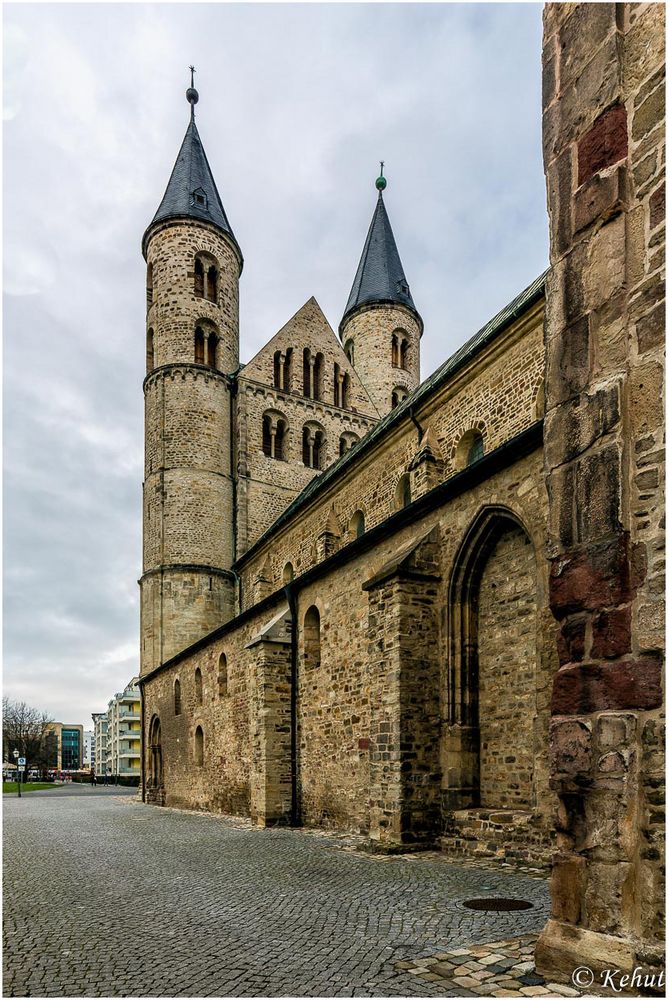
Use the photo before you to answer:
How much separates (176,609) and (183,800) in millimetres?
7532

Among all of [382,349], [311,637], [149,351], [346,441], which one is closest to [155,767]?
[311,637]

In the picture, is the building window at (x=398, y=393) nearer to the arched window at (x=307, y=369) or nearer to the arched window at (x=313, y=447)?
the arched window at (x=307, y=369)

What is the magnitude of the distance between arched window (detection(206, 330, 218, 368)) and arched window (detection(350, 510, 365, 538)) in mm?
13882

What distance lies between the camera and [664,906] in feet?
12.4

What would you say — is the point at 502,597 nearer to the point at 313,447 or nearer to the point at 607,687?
the point at 607,687

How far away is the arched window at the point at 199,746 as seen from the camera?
22062 mm

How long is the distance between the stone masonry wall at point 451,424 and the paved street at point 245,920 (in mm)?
7914

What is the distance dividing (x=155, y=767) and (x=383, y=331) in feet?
74.3

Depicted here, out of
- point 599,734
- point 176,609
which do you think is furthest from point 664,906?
point 176,609

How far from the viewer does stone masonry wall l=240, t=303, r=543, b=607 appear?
13.8 metres

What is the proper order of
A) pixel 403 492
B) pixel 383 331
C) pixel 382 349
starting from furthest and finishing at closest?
1. pixel 383 331
2. pixel 382 349
3. pixel 403 492

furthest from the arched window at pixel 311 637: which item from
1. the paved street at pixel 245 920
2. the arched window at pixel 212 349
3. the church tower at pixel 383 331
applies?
the church tower at pixel 383 331

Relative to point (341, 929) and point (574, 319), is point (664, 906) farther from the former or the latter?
point (574, 319)

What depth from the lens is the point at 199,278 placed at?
3209 centimetres
